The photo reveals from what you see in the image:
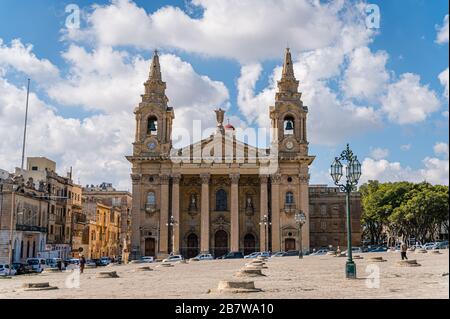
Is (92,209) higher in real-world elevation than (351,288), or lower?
higher

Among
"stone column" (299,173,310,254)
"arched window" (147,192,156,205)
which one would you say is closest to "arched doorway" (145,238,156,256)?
"arched window" (147,192,156,205)

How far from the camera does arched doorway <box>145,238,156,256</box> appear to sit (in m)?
71.1

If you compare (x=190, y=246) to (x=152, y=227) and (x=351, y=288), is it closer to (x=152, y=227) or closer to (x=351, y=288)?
(x=152, y=227)

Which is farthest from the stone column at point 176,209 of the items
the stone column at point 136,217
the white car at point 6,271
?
the white car at point 6,271

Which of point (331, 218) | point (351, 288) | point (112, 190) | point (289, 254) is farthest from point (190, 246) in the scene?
point (351, 288)

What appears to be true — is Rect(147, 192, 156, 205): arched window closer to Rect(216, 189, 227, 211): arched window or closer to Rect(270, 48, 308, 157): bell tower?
Rect(216, 189, 227, 211): arched window

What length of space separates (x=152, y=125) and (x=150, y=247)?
50.5 ft

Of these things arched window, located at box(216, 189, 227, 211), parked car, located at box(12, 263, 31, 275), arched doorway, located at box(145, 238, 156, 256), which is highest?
arched window, located at box(216, 189, 227, 211)

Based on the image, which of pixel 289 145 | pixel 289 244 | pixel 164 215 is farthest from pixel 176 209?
pixel 289 145

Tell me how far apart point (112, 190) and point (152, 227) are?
42751 millimetres

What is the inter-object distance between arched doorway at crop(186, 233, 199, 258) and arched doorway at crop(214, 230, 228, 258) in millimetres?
2347

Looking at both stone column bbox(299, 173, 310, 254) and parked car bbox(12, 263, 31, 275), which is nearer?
parked car bbox(12, 263, 31, 275)

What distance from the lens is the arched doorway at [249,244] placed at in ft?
240
